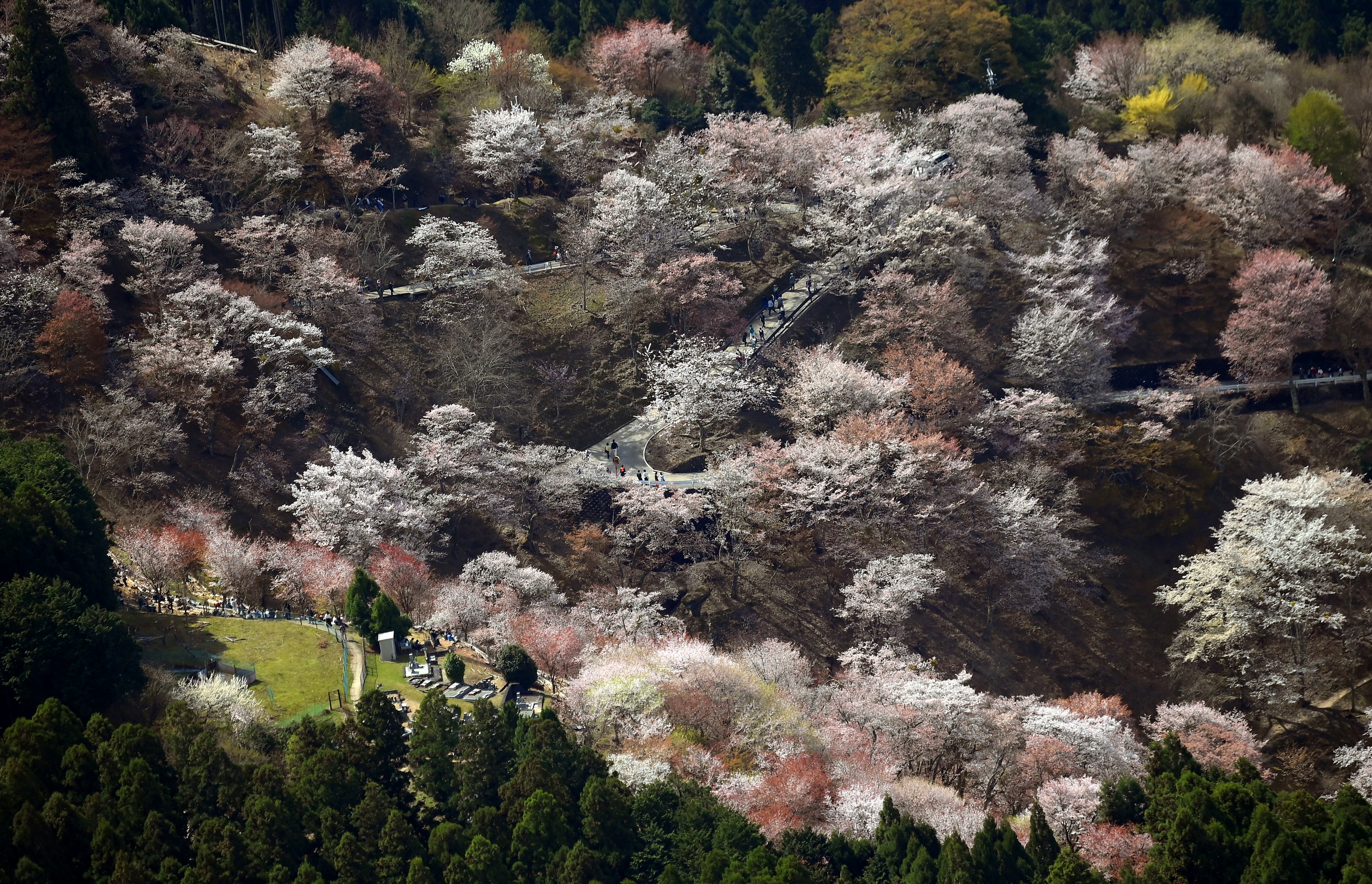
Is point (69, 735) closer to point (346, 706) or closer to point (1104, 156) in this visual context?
point (346, 706)

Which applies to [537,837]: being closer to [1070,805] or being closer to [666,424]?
[1070,805]

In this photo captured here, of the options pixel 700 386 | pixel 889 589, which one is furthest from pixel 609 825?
pixel 700 386

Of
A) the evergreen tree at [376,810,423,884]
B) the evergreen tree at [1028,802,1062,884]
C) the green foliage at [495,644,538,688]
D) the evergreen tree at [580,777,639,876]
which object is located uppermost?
the evergreen tree at [376,810,423,884]

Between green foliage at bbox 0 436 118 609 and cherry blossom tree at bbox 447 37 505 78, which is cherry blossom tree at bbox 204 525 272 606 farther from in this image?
cherry blossom tree at bbox 447 37 505 78

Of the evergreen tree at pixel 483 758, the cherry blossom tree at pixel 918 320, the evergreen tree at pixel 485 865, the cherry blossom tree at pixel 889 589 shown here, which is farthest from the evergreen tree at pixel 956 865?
the cherry blossom tree at pixel 918 320

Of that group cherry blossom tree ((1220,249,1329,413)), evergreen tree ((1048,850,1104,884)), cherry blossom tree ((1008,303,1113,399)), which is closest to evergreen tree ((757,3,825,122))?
cherry blossom tree ((1008,303,1113,399))

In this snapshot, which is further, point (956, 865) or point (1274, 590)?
point (1274, 590)

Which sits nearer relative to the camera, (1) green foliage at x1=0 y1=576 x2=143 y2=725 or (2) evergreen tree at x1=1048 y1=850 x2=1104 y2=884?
(2) evergreen tree at x1=1048 y1=850 x2=1104 y2=884
